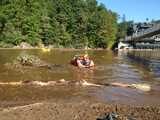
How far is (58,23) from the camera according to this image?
461 ft

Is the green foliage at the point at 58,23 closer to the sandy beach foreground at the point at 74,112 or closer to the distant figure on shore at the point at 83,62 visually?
the distant figure on shore at the point at 83,62

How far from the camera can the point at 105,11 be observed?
520 feet

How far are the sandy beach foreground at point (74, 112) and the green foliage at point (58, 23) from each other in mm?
100302

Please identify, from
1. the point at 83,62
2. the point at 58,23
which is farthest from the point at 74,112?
the point at 58,23

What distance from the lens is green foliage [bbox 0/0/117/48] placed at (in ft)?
400

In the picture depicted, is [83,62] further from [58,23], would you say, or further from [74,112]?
[58,23]

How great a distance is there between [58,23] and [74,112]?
12466 cm

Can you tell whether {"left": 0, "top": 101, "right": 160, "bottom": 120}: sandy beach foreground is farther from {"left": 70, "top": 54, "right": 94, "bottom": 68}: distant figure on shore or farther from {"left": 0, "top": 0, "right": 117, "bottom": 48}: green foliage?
{"left": 0, "top": 0, "right": 117, "bottom": 48}: green foliage

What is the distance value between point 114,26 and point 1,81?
13186 centimetres

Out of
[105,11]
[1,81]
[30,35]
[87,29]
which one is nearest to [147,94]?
[1,81]

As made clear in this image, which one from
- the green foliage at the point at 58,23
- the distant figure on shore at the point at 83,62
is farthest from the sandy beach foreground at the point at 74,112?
the green foliage at the point at 58,23

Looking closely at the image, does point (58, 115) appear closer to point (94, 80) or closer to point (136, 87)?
point (136, 87)

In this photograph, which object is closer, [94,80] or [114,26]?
[94,80]

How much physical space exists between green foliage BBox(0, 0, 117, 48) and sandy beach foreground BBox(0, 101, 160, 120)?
100302mm
